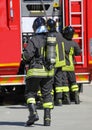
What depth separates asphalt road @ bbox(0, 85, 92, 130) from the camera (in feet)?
31.3

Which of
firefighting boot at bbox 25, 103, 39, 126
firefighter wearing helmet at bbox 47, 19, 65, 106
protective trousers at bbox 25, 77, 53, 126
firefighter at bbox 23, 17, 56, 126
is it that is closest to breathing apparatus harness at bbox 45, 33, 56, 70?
firefighter at bbox 23, 17, 56, 126

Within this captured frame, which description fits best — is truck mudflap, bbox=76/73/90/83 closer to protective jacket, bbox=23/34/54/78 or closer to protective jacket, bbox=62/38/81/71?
protective jacket, bbox=62/38/81/71

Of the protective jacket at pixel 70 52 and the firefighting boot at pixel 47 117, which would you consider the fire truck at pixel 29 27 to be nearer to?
the protective jacket at pixel 70 52

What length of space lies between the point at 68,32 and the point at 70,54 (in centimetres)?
56

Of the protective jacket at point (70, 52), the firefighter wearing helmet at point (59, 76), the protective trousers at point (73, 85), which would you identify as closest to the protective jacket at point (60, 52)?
the firefighter wearing helmet at point (59, 76)

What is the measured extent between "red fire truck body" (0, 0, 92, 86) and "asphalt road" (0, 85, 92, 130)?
0.64 m

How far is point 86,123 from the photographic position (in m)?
9.94

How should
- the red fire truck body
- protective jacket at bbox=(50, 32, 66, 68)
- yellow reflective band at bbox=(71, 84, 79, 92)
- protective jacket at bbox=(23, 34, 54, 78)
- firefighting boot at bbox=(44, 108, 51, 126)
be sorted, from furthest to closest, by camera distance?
1. yellow reflective band at bbox=(71, 84, 79, 92)
2. the red fire truck body
3. protective jacket at bbox=(50, 32, 66, 68)
4. firefighting boot at bbox=(44, 108, 51, 126)
5. protective jacket at bbox=(23, 34, 54, 78)

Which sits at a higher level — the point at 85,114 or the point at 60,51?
the point at 60,51

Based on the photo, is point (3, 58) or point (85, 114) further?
point (3, 58)

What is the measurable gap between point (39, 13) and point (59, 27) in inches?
22.9

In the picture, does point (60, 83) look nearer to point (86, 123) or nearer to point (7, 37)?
point (7, 37)

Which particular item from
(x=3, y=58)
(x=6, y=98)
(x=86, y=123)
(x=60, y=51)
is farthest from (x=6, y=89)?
(x=86, y=123)

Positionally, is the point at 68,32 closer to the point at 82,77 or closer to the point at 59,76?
the point at 59,76
